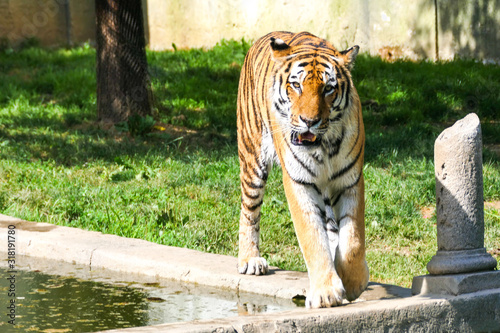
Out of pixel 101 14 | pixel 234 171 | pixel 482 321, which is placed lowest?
pixel 482 321

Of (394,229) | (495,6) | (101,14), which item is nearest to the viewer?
(394,229)

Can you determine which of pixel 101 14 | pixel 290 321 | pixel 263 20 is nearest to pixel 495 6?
pixel 263 20

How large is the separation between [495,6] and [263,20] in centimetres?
413

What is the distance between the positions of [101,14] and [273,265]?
219 inches

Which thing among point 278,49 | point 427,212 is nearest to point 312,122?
point 278,49

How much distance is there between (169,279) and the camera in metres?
4.62

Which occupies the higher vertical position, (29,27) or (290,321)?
(29,27)

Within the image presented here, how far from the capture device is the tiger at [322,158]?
3764 millimetres

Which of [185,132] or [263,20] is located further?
[263,20]

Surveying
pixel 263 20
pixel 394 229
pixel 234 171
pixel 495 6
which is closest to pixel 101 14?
pixel 234 171

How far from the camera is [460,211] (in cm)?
384

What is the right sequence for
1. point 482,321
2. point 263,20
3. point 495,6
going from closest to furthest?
point 482,321 < point 495,6 < point 263,20

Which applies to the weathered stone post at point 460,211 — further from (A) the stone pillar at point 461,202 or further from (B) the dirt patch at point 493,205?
(B) the dirt patch at point 493,205

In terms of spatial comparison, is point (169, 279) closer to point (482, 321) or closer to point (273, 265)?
point (273, 265)
